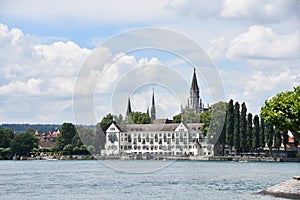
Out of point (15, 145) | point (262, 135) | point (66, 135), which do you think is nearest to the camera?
point (262, 135)

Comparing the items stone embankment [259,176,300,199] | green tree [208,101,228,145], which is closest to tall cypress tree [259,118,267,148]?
green tree [208,101,228,145]

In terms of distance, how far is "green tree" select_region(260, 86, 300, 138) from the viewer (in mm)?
40594

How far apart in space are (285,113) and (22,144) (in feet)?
316

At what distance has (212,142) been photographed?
116 meters

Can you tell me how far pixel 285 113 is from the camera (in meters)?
41.2

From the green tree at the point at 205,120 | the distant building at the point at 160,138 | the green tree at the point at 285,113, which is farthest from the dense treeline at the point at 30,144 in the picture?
the green tree at the point at 285,113

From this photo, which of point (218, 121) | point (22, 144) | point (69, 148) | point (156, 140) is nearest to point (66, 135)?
point (69, 148)

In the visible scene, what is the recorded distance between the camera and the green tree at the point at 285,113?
133 ft

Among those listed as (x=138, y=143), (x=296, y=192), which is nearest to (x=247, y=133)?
(x=138, y=143)

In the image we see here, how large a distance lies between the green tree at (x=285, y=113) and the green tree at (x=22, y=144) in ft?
313

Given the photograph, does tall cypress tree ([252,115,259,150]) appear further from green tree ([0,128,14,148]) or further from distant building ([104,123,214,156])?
green tree ([0,128,14,148])

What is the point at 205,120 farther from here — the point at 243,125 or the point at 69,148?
the point at 69,148

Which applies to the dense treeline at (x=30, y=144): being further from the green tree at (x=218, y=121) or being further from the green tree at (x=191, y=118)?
the green tree at (x=218, y=121)

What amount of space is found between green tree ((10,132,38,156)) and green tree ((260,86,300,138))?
Answer: 95.4 metres
